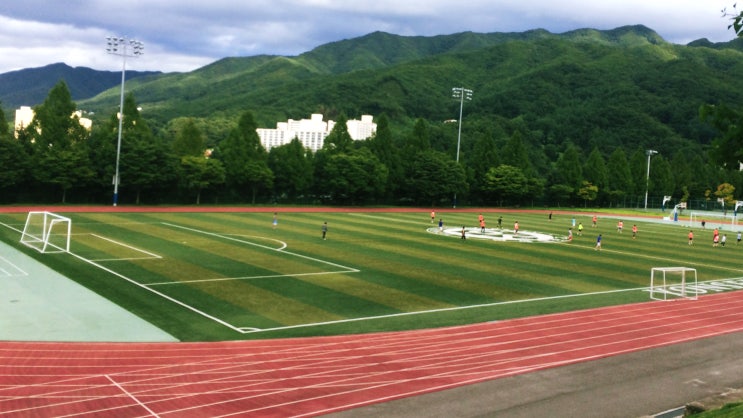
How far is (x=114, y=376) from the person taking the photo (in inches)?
604

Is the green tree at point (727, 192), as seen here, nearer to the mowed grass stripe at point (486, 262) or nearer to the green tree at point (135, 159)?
the mowed grass stripe at point (486, 262)

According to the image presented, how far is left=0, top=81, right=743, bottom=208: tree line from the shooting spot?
65.4 meters

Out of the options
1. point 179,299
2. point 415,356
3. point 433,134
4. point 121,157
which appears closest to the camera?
point 415,356

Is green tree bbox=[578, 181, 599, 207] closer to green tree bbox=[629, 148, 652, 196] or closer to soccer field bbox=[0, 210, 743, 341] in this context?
green tree bbox=[629, 148, 652, 196]

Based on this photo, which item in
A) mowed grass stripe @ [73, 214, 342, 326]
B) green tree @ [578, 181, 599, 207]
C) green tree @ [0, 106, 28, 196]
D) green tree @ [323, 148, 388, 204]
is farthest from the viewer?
green tree @ [578, 181, 599, 207]

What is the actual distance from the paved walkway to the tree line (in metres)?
40.2

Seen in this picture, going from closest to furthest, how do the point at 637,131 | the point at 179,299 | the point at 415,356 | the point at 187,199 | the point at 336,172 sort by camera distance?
the point at 415,356 < the point at 179,299 < the point at 187,199 < the point at 336,172 < the point at 637,131

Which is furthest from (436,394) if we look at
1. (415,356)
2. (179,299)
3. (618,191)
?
(618,191)

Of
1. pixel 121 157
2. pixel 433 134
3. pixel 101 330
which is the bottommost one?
pixel 101 330

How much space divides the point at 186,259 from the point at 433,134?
123635 mm

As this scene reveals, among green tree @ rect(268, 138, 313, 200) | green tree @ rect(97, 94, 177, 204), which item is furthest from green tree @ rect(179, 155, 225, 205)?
green tree @ rect(268, 138, 313, 200)

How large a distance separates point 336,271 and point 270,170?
159 feet

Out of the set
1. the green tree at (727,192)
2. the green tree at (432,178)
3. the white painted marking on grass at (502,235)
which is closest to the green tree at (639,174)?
the green tree at (727,192)

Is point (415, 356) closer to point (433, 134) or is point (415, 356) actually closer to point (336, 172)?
point (336, 172)
